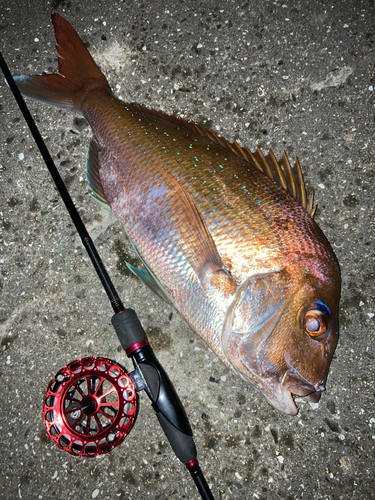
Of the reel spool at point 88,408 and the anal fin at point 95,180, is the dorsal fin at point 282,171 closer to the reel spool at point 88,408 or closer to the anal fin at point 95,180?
the anal fin at point 95,180

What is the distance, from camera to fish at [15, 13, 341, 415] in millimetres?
1323

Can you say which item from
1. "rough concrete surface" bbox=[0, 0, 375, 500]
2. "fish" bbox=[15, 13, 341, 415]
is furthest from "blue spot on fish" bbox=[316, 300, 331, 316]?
"rough concrete surface" bbox=[0, 0, 375, 500]

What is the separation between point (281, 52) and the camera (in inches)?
79.2

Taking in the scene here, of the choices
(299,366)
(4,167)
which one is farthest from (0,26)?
(299,366)

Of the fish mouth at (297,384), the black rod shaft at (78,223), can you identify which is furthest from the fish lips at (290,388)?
the black rod shaft at (78,223)

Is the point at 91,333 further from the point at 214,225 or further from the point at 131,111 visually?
the point at 131,111

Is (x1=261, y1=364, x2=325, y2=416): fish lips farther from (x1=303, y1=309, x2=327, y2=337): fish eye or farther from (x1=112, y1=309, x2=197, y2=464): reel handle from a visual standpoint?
(x1=112, y1=309, x2=197, y2=464): reel handle

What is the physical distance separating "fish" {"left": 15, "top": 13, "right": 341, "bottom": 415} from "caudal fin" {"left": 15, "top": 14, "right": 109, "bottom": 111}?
0.14 meters

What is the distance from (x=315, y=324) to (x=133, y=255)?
1070mm

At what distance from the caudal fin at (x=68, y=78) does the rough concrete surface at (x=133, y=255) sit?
8.0 inches

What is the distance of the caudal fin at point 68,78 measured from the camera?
1.83 meters

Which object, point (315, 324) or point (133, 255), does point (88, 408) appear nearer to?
point (133, 255)

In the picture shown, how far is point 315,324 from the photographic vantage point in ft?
4.33

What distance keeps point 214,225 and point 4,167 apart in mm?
1466
